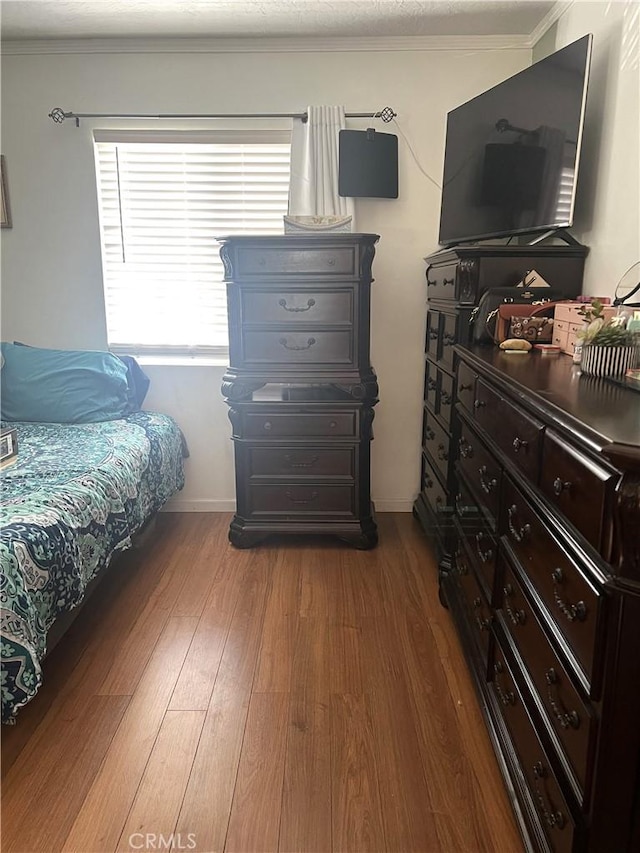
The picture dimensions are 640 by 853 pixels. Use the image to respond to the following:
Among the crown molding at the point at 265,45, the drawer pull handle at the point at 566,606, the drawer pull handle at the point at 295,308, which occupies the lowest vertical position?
the drawer pull handle at the point at 566,606

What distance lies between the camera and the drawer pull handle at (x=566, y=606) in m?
1.02

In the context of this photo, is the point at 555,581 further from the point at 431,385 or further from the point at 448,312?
the point at 431,385

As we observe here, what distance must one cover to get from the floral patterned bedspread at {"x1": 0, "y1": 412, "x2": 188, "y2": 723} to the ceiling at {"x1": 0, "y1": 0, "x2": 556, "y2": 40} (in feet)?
5.81

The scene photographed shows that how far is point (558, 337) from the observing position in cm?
188

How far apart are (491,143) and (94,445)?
2.04 m

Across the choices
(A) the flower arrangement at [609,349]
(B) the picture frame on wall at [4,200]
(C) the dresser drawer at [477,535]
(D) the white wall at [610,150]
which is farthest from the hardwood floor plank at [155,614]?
(D) the white wall at [610,150]

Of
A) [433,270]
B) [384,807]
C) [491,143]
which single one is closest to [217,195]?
[433,270]

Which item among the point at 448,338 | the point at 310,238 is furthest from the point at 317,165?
the point at 448,338

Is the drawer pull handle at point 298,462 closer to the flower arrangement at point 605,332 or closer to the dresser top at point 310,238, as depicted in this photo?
the dresser top at point 310,238

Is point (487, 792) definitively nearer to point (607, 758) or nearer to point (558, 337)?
point (607, 758)

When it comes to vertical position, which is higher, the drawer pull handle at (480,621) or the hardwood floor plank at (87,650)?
the drawer pull handle at (480,621)

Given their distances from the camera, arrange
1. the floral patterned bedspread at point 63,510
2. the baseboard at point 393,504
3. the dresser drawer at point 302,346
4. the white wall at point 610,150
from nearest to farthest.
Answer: the floral patterned bedspread at point 63,510 < the white wall at point 610,150 < the dresser drawer at point 302,346 < the baseboard at point 393,504

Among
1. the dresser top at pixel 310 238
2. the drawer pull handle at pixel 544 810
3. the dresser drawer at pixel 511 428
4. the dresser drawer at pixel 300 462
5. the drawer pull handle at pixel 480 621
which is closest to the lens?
the drawer pull handle at pixel 544 810

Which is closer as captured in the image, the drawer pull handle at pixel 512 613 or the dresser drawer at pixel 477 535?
the drawer pull handle at pixel 512 613
